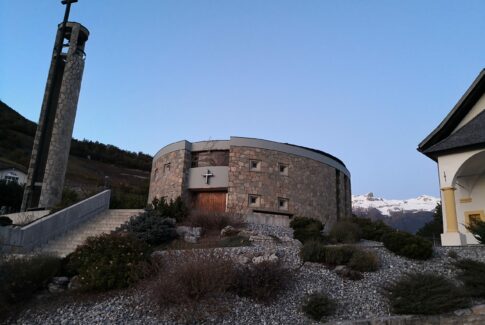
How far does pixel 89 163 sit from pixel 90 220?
45641mm

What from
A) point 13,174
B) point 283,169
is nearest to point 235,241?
point 283,169

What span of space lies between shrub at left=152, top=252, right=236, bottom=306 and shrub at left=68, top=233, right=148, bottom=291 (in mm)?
1320

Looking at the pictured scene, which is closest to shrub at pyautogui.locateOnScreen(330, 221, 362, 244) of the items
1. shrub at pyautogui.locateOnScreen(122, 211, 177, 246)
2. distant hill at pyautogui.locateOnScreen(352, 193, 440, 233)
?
shrub at pyautogui.locateOnScreen(122, 211, 177, 246)

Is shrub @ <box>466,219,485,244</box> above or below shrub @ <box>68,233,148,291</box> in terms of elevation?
above

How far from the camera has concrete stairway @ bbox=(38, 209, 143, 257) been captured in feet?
44.2

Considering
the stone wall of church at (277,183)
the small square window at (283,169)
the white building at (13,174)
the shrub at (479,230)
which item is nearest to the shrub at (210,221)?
the stone wall of church at (277,183)

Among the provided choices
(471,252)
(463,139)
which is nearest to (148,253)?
(471,252)

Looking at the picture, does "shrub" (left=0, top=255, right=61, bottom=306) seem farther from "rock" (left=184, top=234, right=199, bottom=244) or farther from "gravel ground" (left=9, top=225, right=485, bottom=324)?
"rock" (left=184, top=234, right=199, bottom=244)

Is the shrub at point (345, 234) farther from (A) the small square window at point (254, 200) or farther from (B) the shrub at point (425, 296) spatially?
(B) the shrub at point (425, 296)

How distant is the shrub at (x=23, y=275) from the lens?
8820 millimetres

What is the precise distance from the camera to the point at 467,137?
15.0m

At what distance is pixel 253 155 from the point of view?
23000mm

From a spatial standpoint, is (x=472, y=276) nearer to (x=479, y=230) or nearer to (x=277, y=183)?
(x=479, y=230)

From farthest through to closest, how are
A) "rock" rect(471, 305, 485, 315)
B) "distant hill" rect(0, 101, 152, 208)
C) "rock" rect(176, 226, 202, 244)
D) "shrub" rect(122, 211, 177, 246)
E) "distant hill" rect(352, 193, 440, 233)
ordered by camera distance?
"distant hill" rect(352, 193, 440, 233) < "distant hill" rect(0, 101, 152, 208) < "rock" rect(176, 226, 202, 244) < "shrub" rect(122, 211, 177, 246) < "rock" rect(471, 305, 485, 315)
